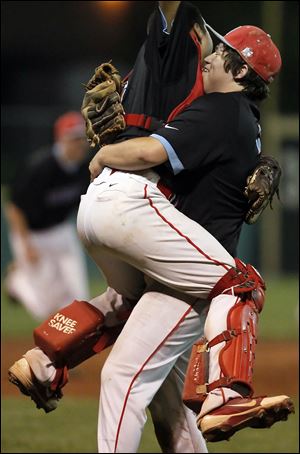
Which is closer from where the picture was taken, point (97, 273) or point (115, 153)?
point (115, 153)

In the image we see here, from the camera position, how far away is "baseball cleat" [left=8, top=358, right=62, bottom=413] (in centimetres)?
404

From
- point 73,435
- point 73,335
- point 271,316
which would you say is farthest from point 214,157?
point 271,316

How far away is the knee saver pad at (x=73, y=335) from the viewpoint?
4062mm

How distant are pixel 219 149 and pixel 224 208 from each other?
0.27 m

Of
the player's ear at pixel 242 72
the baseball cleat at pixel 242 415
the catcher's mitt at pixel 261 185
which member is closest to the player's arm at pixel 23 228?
the catcher's mitt at pixel 261 185

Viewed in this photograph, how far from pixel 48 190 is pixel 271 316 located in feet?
12.3

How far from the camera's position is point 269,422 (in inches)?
138

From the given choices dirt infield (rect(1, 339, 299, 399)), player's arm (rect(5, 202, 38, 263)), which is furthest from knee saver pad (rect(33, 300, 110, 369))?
player's arm (rect(5, 202, 38, 263))

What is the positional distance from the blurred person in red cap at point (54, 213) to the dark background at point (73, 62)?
461cm

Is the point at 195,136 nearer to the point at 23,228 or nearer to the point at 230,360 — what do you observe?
the point at 230,360

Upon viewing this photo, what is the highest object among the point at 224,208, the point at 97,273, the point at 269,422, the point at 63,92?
the point at 224,208

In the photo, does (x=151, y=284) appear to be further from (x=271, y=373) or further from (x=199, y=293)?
(x=271, y=373)

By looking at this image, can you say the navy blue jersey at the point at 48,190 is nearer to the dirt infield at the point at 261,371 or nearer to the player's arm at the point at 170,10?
the dirt infield at the point at 261,371

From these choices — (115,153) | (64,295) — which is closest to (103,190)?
(115,153)
